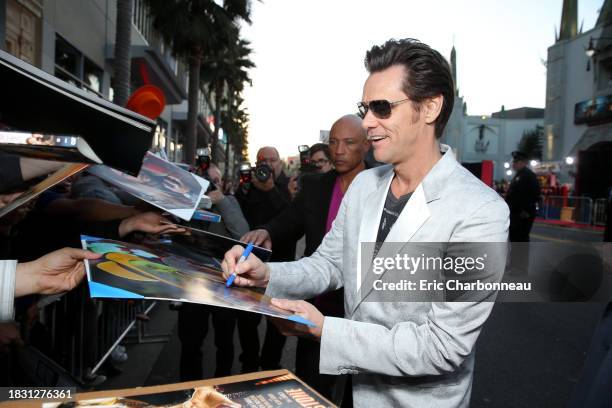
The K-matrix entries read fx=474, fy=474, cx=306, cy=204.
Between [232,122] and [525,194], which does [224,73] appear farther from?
[525,194]

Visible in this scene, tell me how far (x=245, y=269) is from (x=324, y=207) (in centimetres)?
184

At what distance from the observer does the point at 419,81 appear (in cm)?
172

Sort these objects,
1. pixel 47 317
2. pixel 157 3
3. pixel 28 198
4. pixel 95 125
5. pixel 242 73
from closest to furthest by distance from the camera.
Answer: pixel 28 198 → pixel 95 125 → pixel 47 317 → pixel 157 3 → pixel 242 73

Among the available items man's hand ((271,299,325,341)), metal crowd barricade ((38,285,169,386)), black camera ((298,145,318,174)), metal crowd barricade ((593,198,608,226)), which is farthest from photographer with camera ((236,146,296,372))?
metal crowd barricade ((593,198,608,226))

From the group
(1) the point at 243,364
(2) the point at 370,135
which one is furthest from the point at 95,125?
(1) the point at 243,364

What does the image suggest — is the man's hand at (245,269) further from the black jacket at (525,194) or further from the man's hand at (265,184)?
the black jacket at (525,194)

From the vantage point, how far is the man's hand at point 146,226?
79.3 inches

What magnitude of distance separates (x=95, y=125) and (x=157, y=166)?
770 millimetres

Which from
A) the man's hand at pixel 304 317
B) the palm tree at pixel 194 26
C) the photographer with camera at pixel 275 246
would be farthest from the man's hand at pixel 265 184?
the palm tree at pixel 194 26

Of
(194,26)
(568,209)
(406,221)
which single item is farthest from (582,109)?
(406,221)

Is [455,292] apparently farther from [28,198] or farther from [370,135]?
[28,198]

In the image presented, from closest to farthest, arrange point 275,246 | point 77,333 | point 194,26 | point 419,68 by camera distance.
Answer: point 419,68 → point 77,333 → point 275,246 → point 194,26

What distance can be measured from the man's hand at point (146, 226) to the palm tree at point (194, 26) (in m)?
14.4

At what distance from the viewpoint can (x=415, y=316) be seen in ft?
5.11
